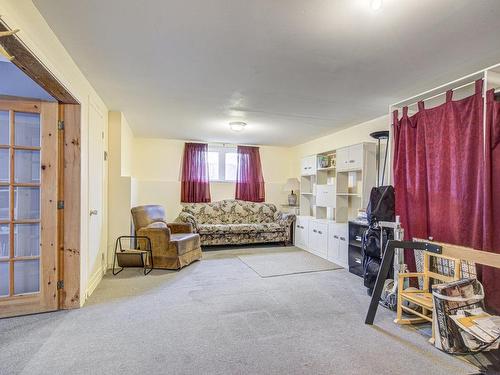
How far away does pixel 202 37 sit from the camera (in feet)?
6.30

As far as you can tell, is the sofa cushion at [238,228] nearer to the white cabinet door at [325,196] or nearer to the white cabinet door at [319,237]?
the white cabinet door at [319,237]

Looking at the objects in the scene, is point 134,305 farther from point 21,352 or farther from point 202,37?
point 202,37

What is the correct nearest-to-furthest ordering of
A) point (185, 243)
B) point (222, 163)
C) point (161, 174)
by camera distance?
point (185, 243) → point (161, 174) → point (222, 163)

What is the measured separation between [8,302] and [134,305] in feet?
3.39

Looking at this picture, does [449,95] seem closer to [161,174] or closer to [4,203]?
[4,203]

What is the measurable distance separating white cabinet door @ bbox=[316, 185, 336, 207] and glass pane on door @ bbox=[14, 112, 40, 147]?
407 cm

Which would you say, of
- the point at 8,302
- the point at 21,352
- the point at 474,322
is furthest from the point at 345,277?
the point at 8,302

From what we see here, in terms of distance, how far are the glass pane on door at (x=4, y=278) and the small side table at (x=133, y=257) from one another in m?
1.33

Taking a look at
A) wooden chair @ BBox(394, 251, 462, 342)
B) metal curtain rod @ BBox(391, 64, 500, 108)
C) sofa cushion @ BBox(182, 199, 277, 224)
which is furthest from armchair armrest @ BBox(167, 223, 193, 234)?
metal curtain rod @ BBox(391, 64, 500, 108)

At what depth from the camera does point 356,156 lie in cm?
409

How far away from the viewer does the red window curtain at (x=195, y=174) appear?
588 centimetres

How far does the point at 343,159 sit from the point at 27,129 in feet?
13.4

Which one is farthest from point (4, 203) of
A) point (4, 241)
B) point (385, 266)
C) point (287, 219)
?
point (287, 219)

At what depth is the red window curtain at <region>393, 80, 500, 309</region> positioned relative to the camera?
2.20m
